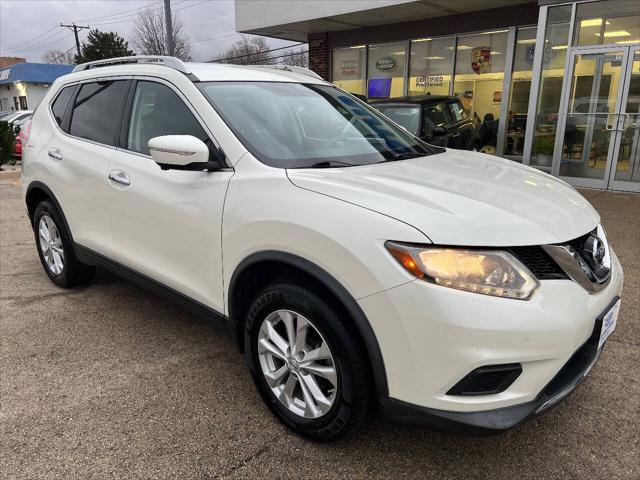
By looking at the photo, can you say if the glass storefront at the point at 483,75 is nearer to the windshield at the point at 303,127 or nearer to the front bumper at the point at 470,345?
the windshield at the point at 303,127

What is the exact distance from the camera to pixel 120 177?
317cm

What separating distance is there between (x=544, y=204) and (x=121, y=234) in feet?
8.13

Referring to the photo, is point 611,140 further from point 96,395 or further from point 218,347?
point 96,395

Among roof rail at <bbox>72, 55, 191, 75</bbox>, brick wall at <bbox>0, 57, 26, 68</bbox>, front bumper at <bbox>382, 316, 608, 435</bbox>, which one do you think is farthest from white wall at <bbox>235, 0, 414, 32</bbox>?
brick wall at <bbox>0, 57, 26, 68</bbox>

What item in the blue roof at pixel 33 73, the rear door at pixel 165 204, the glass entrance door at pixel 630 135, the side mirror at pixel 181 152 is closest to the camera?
the side mirror at pixel 181 152

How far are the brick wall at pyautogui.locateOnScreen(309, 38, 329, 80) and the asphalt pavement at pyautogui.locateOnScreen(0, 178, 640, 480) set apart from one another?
11.9 metres

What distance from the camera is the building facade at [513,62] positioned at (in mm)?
8398

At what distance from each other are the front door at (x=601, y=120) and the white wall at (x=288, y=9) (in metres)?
3.68

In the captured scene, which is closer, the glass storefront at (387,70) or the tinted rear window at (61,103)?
the tinted rear window at (61,103)

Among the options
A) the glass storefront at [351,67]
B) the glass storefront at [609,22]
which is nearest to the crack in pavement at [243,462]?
the glass storefront at [609,22]

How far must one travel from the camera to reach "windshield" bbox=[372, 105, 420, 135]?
8.34m

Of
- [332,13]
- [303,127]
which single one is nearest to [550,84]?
[332,13]

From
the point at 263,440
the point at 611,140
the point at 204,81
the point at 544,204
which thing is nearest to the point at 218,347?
the point at 263,440

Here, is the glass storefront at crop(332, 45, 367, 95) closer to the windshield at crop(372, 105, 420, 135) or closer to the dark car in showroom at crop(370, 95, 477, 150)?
the dark car in showroom at crop(370, 95, 477, 150)
